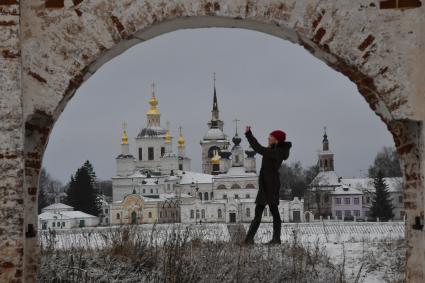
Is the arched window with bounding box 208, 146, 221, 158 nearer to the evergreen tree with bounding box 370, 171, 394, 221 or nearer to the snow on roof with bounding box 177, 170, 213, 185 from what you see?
the snow on roof with bounding box 177, 170, 213, 185

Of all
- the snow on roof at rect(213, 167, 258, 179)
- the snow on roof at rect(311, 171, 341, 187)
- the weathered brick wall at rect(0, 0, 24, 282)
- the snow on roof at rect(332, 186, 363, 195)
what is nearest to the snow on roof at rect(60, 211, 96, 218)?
the snow on roof at rect(213, 167, 258, 179)

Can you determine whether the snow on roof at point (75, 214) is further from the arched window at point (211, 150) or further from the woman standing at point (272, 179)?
the woman standing at point (272, 179)

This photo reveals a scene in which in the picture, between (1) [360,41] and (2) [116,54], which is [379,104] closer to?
(1) [360,41]

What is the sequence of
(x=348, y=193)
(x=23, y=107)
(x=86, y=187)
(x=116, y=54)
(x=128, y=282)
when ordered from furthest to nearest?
1. (x=348, y=193)
2. (x=86, y=187)
3. (x=128, y=282)
4. (x=116, y=54)
5. (x=23, y=107)

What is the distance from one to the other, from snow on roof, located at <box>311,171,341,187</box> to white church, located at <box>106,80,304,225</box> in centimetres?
613

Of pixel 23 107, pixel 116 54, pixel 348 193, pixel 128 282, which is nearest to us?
pixel 23 107

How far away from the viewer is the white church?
68.7 metres

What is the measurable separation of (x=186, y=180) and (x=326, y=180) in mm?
17253

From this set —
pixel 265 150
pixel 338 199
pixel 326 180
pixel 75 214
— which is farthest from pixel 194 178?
pixel 265 150

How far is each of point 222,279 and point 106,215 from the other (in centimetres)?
6939

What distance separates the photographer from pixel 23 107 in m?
3.84

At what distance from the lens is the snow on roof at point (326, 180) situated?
74688 millimetres

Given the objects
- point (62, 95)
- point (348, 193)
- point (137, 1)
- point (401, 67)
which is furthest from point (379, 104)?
point (348, 193)

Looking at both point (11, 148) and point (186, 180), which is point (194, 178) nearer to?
point (186, 180)
